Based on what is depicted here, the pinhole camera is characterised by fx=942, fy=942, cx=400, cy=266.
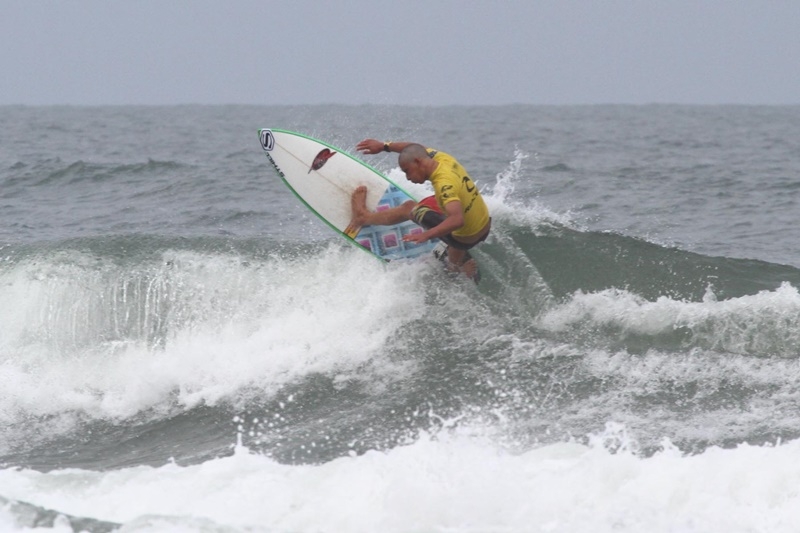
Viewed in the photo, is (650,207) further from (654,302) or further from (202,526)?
(202,526)

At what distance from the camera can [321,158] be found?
29.0 feet

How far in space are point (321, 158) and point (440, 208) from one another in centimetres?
169

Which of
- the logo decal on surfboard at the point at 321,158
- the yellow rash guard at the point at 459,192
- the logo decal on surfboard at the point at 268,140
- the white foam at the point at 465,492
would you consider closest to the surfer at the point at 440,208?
the yellow rash guard at the point at 459,192

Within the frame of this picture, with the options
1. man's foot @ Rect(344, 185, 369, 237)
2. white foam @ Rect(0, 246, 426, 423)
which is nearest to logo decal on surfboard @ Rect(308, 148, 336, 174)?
man's foot @ Rect(344, 185, 369, 237)

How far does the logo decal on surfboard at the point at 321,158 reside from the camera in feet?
29.0

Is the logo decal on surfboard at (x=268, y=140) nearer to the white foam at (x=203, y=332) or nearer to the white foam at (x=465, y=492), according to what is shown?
the white foam at (x=203, y=332)

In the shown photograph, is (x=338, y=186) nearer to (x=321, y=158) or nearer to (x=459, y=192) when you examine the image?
(x=321, y=158)

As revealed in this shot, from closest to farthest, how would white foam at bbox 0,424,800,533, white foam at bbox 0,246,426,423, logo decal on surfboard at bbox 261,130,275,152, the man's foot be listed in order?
1. white foam at bbox 0,424,800,533
2. white foam at bbox 0,246,426,423
3. the man's foot
4. logo decal on surfboard at bbox 261,130,275,152

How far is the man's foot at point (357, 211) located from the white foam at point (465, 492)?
3.23 m

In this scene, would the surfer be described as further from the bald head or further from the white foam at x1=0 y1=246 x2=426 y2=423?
the white foam at x1=0 y1=246 x2=426 y2=423

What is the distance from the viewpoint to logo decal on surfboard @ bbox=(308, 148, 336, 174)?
884 cm

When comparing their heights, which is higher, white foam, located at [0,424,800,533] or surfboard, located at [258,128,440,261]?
surfboard, located at [258,128,440,261]

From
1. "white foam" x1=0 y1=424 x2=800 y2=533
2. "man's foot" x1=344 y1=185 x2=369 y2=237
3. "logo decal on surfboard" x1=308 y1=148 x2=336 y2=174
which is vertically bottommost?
"white foam" x1=0 y1=424 x2=800 y2=533

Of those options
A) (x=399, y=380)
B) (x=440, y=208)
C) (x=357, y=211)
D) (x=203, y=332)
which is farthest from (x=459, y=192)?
(x=203, y=332)
